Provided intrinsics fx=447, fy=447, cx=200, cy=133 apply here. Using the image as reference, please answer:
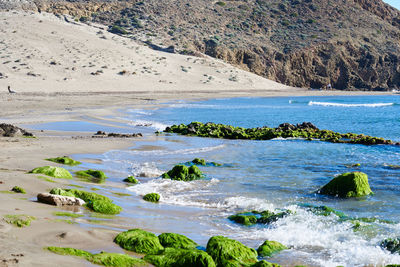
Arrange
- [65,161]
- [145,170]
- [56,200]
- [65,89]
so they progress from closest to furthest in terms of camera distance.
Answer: [56,200], [65,161], [145,170], [65,89]

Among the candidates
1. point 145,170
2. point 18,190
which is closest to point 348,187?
point 145,170

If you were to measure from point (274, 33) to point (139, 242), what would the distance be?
281 ft

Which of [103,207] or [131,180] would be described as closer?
[103,207]

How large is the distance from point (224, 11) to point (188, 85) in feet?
127

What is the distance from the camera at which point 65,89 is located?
44.1 meters

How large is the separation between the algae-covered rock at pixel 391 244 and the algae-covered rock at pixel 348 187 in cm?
343

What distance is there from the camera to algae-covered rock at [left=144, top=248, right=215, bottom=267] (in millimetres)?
5566

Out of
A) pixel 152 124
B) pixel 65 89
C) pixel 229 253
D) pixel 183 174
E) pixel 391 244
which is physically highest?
pixel 65 89

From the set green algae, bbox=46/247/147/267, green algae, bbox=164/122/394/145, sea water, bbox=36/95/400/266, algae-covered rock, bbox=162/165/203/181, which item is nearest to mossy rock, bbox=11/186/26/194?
sea water, bbox=36/95/400/266

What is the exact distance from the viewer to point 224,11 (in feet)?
295

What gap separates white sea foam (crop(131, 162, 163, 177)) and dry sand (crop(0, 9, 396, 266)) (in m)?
Result: 2.63

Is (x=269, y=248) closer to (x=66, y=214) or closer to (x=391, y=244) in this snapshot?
(x=391, y=244)

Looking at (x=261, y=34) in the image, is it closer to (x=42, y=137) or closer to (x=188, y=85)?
(x=188, y=85)

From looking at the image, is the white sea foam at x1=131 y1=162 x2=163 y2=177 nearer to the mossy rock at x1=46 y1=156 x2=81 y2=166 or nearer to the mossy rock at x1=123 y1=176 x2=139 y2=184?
the mossy rock at x1=123 y1=176 x2=139 y2=184
